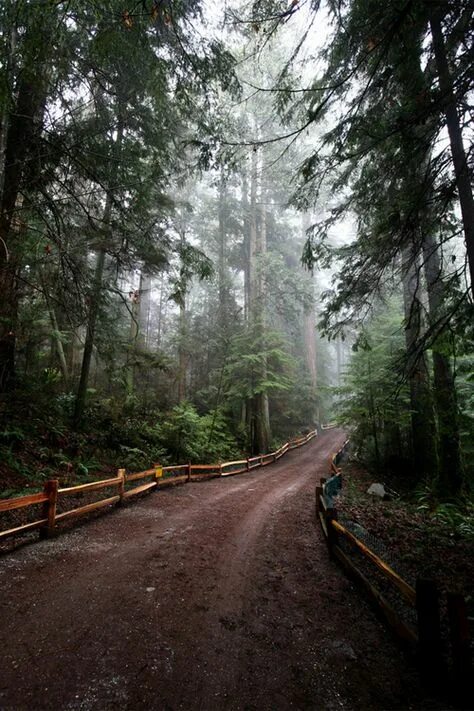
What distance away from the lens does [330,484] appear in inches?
253

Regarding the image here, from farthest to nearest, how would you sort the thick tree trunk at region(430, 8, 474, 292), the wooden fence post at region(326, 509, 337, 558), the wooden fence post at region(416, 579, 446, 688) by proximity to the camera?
the wooden fence post at region(326, 509, 337, 558), the thick tree trunk at region(430, 8, 474, 292), the wooden fence post at region(416, 579, 446, 688)

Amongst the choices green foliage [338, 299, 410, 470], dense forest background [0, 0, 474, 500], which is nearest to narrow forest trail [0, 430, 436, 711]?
dense forest background [0, 0, 474, 500]

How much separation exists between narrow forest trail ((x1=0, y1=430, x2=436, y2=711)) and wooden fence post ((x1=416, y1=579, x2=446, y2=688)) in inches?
7.7

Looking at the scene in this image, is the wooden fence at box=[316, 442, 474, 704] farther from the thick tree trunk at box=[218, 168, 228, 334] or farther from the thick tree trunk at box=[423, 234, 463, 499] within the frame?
the thick tree trunk at box=[218, 168, 228, 334]

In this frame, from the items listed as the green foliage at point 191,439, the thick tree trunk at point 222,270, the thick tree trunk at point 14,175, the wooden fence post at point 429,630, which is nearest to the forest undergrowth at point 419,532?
the wooden fence post at point 429,630

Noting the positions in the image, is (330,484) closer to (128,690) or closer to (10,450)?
(128,690)

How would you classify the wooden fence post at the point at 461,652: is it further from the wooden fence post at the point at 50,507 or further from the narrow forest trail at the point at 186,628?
the wooden fence post at the point at 50,507

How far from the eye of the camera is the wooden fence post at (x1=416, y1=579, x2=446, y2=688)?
2.56 metres

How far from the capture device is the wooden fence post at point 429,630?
101 inches

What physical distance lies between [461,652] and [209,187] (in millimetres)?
9874

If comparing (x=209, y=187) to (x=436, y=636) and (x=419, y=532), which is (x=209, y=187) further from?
(x=436, y=636)

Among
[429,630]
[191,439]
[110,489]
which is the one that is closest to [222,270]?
[191,439]

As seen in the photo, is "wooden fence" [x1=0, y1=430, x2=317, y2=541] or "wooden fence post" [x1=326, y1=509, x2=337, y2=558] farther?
"wooden fence post" [x1=326, y1=509, x2=337, y2=558]

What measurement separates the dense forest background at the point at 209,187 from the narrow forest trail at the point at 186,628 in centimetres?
322
